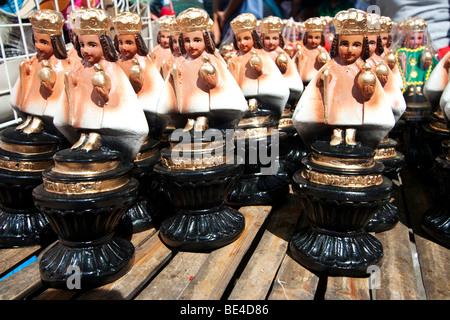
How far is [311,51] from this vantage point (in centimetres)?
311

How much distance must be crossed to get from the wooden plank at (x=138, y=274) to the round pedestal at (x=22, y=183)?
1.78 feet

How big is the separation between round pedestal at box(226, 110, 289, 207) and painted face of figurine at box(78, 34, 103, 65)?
3.14ft

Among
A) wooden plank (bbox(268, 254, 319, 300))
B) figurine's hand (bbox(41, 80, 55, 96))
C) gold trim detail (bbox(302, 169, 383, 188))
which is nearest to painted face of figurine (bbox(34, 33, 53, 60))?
figurine's hand (bbox(41, 80, 55, 96))

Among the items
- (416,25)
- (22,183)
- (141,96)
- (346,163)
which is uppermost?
(416,25)

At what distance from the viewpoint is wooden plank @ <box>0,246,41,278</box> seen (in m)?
2.02

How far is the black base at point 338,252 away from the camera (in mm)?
1849

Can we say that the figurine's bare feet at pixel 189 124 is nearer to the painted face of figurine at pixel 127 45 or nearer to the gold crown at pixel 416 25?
the painted face of figurine at pixel 127 45

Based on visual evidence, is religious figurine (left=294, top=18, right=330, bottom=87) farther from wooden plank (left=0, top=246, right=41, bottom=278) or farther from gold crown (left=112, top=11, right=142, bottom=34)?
wooden plank (left=0, top=246, right=41, bottom=278)

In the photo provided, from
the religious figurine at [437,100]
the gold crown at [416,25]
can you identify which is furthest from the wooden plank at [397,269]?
the gold crown at [416,25]

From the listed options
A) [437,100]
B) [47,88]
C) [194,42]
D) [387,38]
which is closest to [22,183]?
[47,88]

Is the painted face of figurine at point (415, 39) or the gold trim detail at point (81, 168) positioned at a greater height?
the painted face of figurine at point (415, 39)

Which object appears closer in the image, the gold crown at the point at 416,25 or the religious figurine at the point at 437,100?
the religious figurine at the point at 437,100

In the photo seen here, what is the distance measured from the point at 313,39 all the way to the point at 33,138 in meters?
2.00

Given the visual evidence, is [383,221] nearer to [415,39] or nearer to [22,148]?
[415,39]
